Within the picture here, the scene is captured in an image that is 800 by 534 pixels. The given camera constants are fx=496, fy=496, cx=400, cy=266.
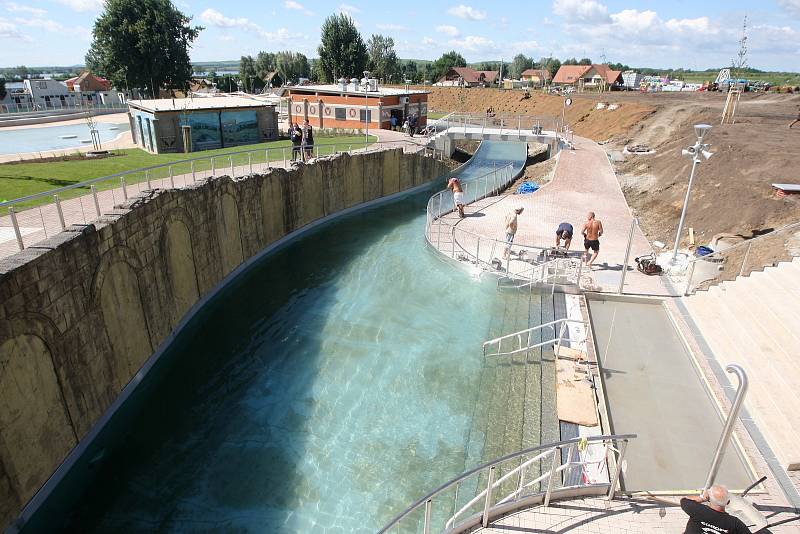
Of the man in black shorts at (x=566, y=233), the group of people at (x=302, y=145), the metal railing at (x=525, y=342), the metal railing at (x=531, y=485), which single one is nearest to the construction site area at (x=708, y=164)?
the man in black shorts at (x=566, y=233)

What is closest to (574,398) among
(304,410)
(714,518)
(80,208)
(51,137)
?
(714,518)

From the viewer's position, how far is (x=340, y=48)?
79.7 metres

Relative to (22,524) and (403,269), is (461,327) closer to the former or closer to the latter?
(403,269)

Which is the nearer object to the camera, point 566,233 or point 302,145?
point 566,233

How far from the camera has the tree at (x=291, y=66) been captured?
118562 millimetres

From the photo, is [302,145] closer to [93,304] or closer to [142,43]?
[93,304]

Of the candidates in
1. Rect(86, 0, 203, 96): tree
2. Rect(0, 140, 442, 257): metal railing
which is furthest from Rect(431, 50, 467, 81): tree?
Rect(0, 140, 442, 257): metal railing

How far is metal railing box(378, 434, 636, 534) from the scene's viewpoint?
22.3 feet

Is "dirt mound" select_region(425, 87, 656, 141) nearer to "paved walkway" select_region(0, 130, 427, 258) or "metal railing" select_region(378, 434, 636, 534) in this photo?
"paved walkway" select_region(0, 130, 427, 258)

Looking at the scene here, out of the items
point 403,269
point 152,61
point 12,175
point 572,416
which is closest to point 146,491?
point 572,416

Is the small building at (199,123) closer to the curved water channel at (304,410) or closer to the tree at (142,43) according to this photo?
the curved water channel at (304,410)

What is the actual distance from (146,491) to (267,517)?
259 cm

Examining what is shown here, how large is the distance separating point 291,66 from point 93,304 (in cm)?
12225

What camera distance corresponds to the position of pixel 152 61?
56.4 metres
